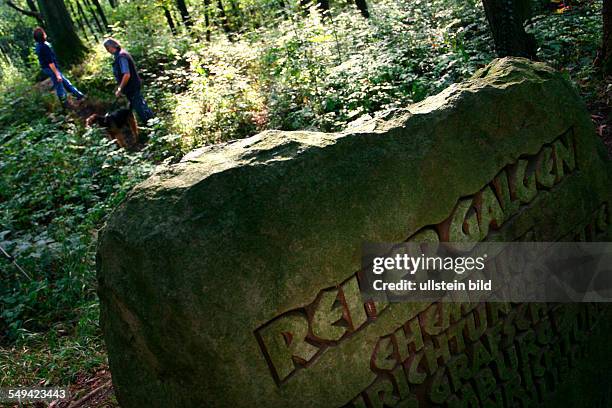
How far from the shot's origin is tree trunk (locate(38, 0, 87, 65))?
11.9 meters

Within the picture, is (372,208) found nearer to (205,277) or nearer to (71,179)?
(205,277)

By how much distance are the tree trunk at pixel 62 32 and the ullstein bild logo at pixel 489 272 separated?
1216 cm

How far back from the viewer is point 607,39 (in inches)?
209

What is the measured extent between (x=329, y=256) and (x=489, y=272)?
87cm

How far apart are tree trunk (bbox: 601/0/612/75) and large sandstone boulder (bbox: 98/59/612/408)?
137 inches

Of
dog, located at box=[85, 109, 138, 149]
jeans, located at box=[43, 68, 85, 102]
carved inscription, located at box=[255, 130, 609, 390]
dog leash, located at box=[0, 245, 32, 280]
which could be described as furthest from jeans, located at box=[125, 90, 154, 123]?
carved inscription, located at box=[255, 130, 609, 390]

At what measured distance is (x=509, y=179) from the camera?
2369 mm

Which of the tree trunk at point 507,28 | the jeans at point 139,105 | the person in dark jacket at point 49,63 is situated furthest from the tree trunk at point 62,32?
the tree trunk at point 507,28

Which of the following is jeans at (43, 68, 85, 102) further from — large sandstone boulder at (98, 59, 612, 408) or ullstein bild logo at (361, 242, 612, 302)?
ullstein bild logo at (361, 242, 612, 302)

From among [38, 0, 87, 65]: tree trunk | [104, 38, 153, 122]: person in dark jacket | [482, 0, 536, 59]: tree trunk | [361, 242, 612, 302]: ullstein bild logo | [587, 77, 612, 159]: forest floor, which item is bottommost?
[587, 77, 612, 159]: forest floor

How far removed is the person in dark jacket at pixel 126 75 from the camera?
7305mm

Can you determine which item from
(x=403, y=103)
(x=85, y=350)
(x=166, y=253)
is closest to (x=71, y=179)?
(x=85, y=350)

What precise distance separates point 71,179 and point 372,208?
5.92m

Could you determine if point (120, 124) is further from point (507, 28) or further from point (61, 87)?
point (507, 28)
